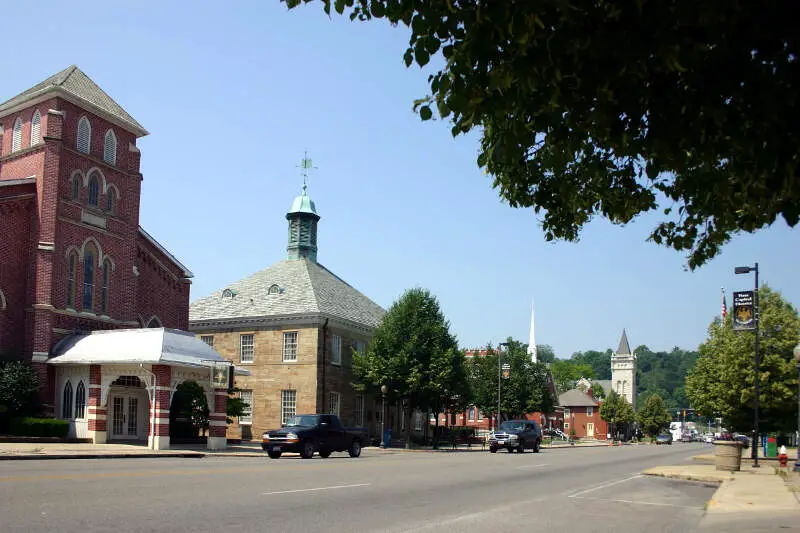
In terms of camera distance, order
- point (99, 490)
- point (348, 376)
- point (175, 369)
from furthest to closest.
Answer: point (348, 376) < point (175, 369) < point (99, 490)

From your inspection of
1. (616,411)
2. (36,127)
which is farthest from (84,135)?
(616,411)

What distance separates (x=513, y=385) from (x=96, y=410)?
4303 cm

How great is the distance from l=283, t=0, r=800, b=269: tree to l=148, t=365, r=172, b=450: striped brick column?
25.7 m

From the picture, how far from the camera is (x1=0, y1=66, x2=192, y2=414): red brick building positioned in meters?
33.0

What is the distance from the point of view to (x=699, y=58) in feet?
19.5

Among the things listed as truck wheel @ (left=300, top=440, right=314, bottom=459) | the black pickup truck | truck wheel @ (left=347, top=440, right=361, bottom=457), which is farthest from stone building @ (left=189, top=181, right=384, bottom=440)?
truck wheel @ (left=300, top=440, right=314, bottom=459)

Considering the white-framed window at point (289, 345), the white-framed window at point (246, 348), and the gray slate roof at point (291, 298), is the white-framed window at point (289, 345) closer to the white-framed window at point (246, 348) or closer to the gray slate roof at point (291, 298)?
the gray slate roof at point (291, 298)

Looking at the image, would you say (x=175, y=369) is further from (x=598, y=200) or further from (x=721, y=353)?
(x=721, y=353)

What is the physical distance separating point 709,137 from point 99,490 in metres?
11.0

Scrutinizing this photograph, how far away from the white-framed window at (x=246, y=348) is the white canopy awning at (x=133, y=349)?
15.8 meters

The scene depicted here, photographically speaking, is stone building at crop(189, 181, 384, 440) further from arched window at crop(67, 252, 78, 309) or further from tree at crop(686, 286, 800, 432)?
tree at crop(686, 286, 800, 432)

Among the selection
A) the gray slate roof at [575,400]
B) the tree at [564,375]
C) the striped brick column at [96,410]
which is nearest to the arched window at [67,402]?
the striped brick column at [96,410]

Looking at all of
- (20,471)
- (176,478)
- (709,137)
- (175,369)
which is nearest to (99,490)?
(176,478)

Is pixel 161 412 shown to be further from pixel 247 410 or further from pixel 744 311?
pixel 744 311
